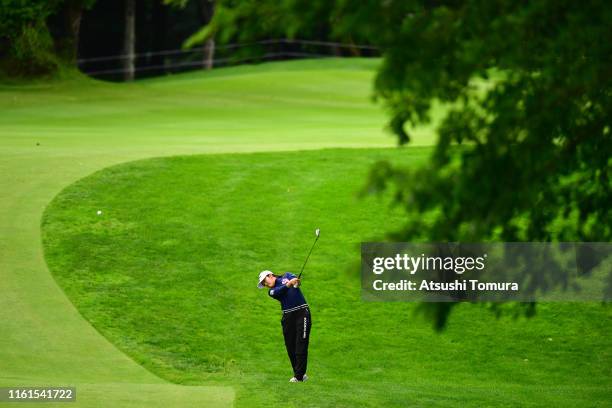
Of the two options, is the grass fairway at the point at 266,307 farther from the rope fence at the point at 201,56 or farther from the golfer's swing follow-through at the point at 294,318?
the rope fence at the point at 201,56

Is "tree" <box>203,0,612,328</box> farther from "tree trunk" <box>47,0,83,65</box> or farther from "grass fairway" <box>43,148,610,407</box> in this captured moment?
"tree trunk" <box>47,0,83,65</box>

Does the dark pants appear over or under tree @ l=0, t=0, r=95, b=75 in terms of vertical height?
over

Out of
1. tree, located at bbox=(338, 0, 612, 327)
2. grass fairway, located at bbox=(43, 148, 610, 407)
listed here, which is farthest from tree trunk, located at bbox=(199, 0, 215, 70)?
tree, located at bbox=(338, 0, 612, 327)

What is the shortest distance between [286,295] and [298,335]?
1.96 feet

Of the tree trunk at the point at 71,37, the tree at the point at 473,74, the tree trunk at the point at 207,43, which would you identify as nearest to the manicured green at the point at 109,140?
the tree trunk at the point at 71,37

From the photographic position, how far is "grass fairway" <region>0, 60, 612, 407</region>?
1670 cm

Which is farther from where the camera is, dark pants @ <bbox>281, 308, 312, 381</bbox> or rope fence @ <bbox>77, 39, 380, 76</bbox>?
rope fence @ <bbox>77, 39, 380, 76</bbox>

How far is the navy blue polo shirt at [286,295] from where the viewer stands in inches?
629

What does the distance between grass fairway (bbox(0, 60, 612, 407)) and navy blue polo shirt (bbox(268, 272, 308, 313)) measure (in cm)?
110

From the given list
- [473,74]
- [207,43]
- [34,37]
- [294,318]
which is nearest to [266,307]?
[294,318]

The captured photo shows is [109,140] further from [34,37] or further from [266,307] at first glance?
[34,37]

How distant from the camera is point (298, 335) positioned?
1628cm

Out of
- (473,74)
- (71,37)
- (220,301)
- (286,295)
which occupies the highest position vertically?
(473,74)

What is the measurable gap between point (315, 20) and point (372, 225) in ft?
49.2
